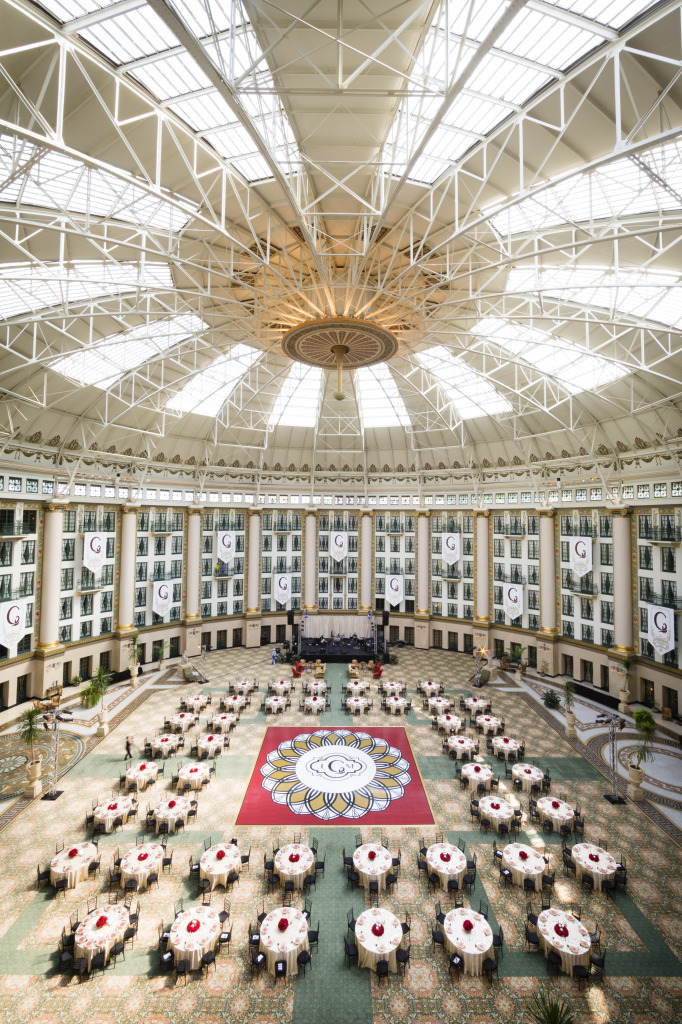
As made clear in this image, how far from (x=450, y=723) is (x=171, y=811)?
1482cm

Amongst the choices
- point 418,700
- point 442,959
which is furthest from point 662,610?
point 442,959

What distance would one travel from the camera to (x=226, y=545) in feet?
131

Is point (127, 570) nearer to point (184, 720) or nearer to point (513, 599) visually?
point (184, 720)

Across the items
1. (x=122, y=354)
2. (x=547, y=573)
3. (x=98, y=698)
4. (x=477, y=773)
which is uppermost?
(x=122, y=354)

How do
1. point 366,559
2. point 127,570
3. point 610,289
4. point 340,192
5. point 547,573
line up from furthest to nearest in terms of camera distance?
1. point 366,559
2. point 547,573
3. point 127,570
4. point 610,289
5. point 340,192

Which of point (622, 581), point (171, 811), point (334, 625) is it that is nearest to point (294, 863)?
point (171, 811)

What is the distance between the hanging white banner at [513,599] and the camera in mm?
36406

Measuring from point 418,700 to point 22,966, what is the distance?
22.4m

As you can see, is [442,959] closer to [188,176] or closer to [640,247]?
[640,247]

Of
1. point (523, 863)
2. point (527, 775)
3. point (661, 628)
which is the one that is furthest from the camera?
point (661, 628)

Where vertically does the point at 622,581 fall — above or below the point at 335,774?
above

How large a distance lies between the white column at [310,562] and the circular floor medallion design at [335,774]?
1789 centimetres

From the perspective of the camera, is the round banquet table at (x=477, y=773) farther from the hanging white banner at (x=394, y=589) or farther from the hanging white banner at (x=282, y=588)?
the hanging white banner at (x=282, y=588)

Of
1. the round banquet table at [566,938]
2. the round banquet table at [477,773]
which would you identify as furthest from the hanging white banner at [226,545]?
the round banquet table at [566,938]
